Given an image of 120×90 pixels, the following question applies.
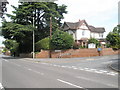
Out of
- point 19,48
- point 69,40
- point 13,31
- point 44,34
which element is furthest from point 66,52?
point 19,48

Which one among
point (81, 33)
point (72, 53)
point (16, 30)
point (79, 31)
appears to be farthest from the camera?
point (81, 33)

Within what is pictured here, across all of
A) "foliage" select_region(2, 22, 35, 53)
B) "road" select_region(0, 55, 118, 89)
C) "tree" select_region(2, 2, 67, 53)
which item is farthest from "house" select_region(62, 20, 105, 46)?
"road" select_region(0, 55, 118, 89)

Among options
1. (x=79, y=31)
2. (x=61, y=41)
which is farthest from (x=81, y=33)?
(x=61, y=41)

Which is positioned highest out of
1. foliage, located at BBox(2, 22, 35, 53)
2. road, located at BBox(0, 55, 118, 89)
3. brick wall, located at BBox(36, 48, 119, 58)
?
foliage, located at BBox(2, 22, 35, 53)

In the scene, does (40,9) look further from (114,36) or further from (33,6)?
(114,36)

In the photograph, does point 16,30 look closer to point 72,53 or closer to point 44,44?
point 44,44

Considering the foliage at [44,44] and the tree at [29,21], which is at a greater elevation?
the tree at [29,21]

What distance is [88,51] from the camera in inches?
1398

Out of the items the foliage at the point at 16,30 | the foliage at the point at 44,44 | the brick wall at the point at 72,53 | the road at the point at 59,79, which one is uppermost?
the foliage at the point at 16,30

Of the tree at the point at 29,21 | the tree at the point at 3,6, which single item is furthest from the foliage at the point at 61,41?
the tree at the point at 3,6

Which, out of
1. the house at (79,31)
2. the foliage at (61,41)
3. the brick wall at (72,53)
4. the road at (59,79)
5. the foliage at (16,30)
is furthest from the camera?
the house at (79,31)

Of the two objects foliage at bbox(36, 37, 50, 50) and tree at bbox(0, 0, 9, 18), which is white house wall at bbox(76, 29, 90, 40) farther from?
tree at bbox(0, 0, 9, 18)

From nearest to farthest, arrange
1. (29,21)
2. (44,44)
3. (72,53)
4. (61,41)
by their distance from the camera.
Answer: (61,41)
(72,53)
(44,44)
(29,21)

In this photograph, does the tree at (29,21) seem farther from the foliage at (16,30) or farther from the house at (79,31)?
the house at (79,31)
